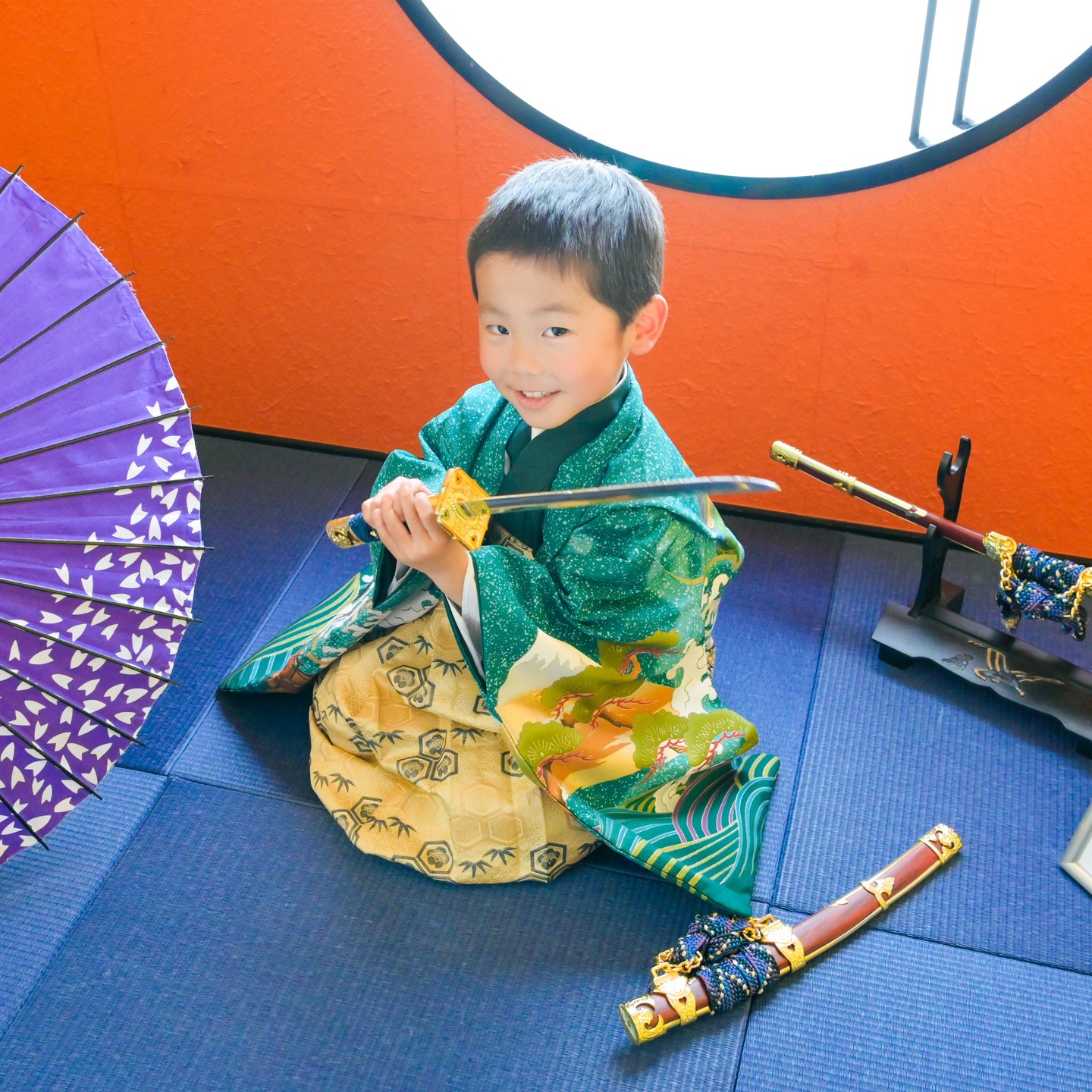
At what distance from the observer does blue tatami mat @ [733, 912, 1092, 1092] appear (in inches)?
67.7

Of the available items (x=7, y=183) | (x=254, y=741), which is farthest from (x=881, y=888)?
(x=7, y=183)

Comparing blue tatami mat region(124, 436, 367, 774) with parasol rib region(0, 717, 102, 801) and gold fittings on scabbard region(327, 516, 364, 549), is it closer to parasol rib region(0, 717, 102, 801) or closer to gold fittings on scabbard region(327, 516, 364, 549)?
gold fittings on scabbard region(327, 516, 364, 549)

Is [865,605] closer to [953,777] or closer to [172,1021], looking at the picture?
[953,777]

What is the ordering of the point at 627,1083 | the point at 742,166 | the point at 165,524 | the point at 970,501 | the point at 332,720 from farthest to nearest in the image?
the point at 970,501 → the point at 742,166 → the point at 332,720 → the point at 627,1083 → the point at 165,524

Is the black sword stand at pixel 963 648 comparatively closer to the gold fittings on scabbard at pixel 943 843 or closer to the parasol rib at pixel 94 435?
the gold fittings on scabbard at pixel 943 843

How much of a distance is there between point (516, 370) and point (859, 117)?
134 cm

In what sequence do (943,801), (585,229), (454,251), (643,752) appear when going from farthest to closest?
1. (454,251)
2. (943,801)
3. (643,752)
4. (585,229)

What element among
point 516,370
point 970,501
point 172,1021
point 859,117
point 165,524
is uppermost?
point 859,117

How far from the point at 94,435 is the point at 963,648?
1626 mm

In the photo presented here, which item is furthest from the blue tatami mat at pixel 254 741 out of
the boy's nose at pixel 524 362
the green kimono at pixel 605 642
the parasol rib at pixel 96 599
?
the boy's nose at pixel 524 362

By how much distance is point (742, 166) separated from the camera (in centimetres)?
247

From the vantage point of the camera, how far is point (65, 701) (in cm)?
142

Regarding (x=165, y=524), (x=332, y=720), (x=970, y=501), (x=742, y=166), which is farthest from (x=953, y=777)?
(x=165, y=524)

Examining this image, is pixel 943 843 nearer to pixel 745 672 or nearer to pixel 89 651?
pixel 745 672
